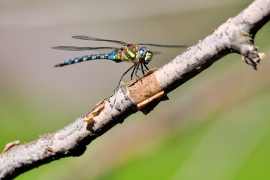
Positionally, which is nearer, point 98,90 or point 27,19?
point 27,19

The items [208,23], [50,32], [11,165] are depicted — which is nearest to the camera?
[11,165]

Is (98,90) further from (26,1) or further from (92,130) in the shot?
(92,130)

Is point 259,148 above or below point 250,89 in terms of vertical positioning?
below

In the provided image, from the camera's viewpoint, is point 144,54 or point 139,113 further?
point 139,113

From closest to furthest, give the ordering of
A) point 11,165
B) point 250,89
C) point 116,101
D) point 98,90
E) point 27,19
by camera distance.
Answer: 1. point 116,101
2. point 11,165
3. point 250,89
4. point 27,19
5. point 98,90

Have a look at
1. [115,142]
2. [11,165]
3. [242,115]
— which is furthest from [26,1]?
[11,165]

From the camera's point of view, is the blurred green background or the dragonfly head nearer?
the dragonfly head

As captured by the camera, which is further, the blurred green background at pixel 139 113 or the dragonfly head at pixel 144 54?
the blurred green background at pixel 139 113

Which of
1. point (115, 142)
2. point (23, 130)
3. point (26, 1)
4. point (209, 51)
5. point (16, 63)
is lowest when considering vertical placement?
point (209, 51)
